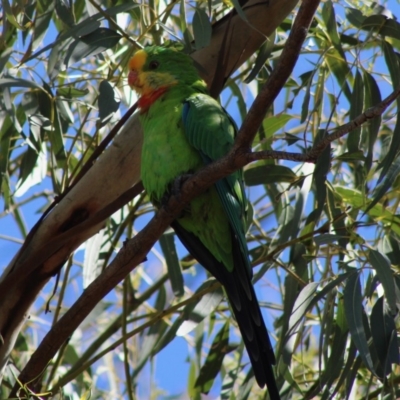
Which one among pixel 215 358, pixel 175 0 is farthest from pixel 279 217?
pixel 175 0

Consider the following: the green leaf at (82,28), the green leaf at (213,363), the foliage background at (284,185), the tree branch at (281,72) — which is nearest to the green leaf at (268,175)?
the foliage background at (284,185)

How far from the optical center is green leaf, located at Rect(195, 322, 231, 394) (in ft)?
8.70

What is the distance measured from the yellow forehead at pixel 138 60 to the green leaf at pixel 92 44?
0.85 feet

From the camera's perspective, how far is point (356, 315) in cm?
192

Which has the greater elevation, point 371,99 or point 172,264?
point 371,99

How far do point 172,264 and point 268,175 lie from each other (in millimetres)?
476

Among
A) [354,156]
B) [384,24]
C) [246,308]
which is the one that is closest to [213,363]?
[246,308]

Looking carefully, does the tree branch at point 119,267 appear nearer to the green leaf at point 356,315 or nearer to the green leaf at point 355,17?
the green leaf at point 356,315

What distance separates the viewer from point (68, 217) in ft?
7.35

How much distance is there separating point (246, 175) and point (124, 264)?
756mm

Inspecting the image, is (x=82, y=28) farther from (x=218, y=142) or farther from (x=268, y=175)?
(x=268, y=175)

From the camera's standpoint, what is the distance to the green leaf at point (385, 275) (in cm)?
183

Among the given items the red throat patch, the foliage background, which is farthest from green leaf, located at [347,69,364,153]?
the red throat patch

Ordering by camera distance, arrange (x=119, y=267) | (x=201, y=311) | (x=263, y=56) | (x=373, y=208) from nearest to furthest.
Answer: (x=119, y=267)
(x=263, y=56)
(x=373, y=208)
(x=201, y=311)
